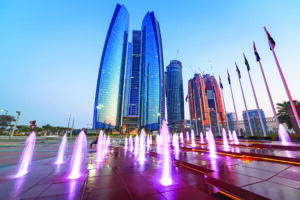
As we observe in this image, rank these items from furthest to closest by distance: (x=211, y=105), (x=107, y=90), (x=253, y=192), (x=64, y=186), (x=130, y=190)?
(x=211, y=105)
(x=107, y=90)
(x=64, y=186)
(x=130, y=190)
(x=253, y=192)

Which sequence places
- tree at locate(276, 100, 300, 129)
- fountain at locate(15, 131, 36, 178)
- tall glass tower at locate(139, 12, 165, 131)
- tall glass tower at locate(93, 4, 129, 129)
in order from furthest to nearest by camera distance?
tall glass tower at locate(139, 12, 165, 131), tall glass tower at locate(93, 4, 129, 129), tree at locate(276, 100, 300, 129), fountain at locate(15, 131, 36, 178)

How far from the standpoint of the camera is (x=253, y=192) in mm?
2680

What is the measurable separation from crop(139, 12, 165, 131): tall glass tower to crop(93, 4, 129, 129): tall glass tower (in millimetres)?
24354

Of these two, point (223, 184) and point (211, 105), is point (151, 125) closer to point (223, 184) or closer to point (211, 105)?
point (211, 105)

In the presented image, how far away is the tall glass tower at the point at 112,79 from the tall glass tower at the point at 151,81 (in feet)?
79.9

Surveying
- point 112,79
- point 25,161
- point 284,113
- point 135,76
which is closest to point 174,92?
point 135,76

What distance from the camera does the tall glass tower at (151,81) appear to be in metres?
118

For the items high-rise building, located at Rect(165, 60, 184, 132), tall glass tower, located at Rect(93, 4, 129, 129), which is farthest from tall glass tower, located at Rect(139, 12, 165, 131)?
high-rise building, located at Rect(165, 60, 184, 132)

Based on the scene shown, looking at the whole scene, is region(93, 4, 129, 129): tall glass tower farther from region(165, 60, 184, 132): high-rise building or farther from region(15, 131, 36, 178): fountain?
region(15, 131, 36, 178): fountain

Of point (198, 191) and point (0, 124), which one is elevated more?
point (0, 124)

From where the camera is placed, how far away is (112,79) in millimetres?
115375

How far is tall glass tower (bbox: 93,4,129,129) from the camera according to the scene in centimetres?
10862

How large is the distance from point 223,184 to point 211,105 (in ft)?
516

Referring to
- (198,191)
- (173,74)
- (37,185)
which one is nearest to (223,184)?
(198,191)
